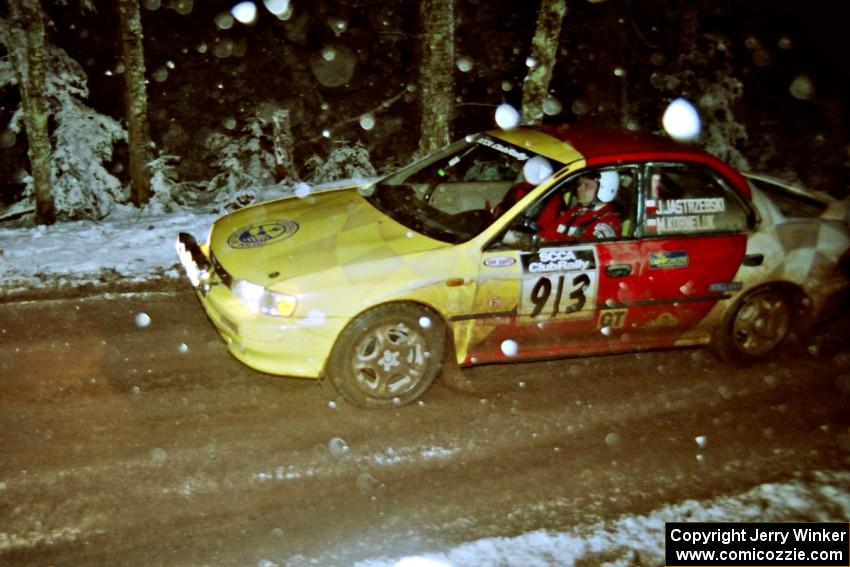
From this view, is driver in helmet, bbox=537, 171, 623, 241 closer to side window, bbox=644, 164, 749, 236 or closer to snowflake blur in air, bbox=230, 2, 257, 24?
side window, bbox=644, 164, 749, 236

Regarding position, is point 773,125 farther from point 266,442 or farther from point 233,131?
point 266,442

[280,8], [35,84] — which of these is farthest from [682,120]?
[35,84]

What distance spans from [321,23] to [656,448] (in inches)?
A: 533

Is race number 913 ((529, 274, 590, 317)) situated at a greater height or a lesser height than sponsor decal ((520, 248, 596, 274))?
lesser

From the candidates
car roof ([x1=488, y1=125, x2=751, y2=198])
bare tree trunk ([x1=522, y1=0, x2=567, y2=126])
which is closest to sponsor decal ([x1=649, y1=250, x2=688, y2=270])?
car roof ([x1=488, y1=125, x2=751, y2=198])

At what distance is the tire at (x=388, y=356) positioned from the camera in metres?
4.97

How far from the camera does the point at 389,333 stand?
509 centimetres

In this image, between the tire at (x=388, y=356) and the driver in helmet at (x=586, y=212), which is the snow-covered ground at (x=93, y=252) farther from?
the driver in helmet at (x=586, y=212)

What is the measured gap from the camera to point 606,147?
18.5 feet

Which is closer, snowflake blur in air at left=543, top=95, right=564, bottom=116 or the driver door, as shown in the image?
the driver door

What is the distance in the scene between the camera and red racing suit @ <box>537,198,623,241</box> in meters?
5.55

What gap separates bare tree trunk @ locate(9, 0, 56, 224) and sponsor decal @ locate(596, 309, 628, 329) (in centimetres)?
885

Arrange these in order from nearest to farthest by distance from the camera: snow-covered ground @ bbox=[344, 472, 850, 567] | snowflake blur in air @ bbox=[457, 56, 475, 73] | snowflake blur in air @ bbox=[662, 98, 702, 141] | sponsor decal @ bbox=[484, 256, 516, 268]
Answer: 1. snow-covered ground @ bbox=[344, 472, 850, 567]
2. sponsor decal @ bbox=[484, 256, 516, 268]
3. snowflake blur in air @ bbox=[662, 98, 702, 141]
4. snowflake blur in air @ bbox=[457, 56, 475, 73]

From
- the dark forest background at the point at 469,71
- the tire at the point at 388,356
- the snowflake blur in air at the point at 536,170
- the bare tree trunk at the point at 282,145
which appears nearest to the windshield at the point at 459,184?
the snowflake blur in air at the point at 536,170
